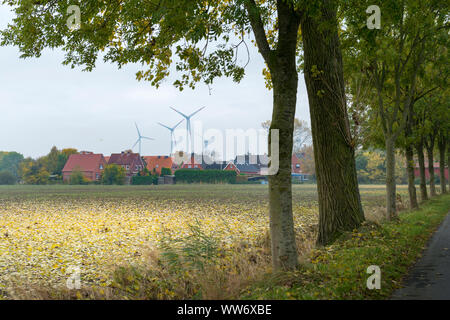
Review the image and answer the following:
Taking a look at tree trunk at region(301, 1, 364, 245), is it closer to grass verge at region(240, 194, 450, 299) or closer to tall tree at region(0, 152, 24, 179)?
grass verge at region(240, 194, 450, 299)

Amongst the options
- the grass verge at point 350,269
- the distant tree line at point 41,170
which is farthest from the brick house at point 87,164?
the grass verge at point 350,269

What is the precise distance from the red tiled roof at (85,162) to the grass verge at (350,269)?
8067cm

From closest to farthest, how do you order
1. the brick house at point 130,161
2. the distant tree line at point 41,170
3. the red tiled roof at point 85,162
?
1. the distant tree line at point 41,170
2. the red tiled roof at point 85,162
3. the brick house at point 130,161

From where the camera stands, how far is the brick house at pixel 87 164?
85.1 metres

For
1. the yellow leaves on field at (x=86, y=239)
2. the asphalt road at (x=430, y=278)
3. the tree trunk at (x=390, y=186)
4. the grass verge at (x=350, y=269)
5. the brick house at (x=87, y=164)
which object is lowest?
the yellow leaves on field at (x=86, y=239)

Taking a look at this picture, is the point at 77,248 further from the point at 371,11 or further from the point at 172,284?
the point at 371,11

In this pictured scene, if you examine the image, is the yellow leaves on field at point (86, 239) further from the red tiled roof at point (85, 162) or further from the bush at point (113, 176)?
the red tiled roof at point (85, 162)

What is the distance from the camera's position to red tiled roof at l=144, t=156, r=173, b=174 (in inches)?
4046

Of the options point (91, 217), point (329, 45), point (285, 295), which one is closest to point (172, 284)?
point (285, 295)

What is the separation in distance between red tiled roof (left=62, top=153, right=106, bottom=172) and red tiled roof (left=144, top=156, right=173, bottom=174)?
1556 cm

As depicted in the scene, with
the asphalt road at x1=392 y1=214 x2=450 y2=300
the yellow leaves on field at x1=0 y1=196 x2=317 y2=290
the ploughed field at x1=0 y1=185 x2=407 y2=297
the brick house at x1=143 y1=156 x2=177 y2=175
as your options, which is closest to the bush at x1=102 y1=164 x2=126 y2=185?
the brick house at x1=143 y1=156 x2=177 y2=175

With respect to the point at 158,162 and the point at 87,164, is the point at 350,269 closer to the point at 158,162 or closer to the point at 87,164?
the point at 87,164

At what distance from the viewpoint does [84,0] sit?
837 centimetres
